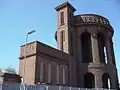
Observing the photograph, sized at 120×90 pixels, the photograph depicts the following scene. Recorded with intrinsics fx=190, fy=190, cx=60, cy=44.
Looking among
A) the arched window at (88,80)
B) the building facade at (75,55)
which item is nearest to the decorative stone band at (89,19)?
the building facade at (75,55)

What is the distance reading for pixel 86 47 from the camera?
36.4 m

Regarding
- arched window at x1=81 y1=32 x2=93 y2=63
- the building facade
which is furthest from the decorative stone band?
arched window at x1=81 y1=32 x2=93 y2=63

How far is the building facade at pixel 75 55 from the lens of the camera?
26422mm

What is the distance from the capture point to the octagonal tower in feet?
108

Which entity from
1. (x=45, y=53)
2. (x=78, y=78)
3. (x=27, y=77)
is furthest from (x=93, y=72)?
(x=27, y=77)

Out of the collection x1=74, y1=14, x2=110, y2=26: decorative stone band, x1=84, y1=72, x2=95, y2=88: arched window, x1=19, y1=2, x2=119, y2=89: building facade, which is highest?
x1=74, y1=14, x2=110, y2=26: decorative stone band

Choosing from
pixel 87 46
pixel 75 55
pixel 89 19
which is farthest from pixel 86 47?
pixel 89 19

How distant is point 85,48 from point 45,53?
1159cm

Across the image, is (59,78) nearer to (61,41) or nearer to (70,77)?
(70,77)

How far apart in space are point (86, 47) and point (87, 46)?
31 cm

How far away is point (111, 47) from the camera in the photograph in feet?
125

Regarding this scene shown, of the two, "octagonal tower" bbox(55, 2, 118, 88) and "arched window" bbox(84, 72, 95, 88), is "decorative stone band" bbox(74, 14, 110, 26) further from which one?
"arched window" bbox(84, 72, 95, 88)

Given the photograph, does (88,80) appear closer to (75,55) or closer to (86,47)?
(75,55)

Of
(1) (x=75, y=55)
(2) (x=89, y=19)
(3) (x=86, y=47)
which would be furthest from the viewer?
(3) (x=86, y=47)
